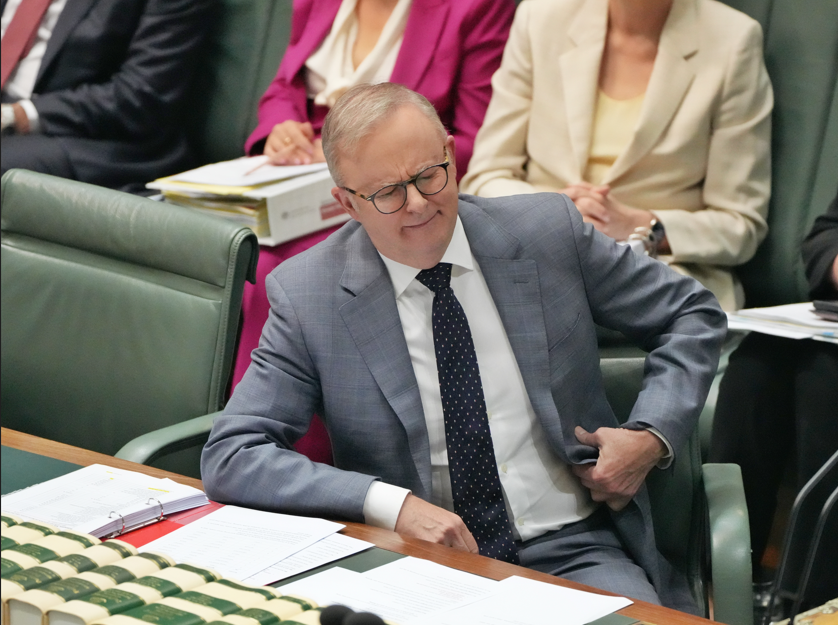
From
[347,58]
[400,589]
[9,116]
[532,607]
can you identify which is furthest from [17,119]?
[532,607]

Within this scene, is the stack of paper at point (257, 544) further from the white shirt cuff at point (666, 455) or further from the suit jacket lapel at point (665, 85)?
the suit jacket lapel at point (665, 85)

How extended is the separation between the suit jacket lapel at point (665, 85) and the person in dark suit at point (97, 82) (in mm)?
1644

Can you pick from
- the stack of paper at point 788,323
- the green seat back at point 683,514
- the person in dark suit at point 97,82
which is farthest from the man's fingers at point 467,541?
the person in dark suit at point 97,82

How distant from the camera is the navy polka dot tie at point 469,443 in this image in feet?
5.19

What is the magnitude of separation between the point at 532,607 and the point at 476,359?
1.88 ft

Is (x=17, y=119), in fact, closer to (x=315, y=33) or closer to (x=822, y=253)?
(x=315, y=33)

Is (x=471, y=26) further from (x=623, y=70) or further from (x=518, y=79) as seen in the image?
(x=623, y=70)

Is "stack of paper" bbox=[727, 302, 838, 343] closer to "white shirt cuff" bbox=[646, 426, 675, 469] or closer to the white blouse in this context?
"white shirt cuff" bbox=[646, 426, 675, 469]

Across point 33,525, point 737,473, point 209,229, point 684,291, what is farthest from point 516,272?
point 33,525

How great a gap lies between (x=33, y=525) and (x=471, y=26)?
2119 mm

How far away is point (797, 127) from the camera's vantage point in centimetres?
271

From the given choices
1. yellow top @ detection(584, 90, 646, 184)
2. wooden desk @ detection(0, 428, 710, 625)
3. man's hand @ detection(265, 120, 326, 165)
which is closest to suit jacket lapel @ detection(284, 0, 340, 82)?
man's hand @ detection(265, 120, 326, 165)

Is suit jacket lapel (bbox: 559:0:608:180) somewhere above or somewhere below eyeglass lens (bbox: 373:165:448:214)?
above

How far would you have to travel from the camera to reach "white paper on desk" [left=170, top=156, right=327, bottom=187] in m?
2.71
